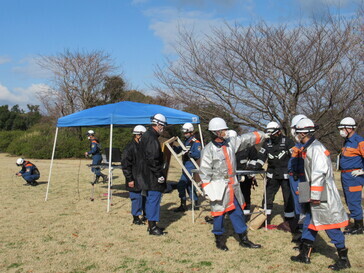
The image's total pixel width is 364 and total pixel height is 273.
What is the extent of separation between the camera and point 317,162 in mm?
4578

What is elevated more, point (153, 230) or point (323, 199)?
point (323, 199)

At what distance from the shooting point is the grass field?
5008 millimetres

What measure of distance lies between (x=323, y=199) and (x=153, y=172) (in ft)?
9.51

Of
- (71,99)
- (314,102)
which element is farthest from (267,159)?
(71,99)

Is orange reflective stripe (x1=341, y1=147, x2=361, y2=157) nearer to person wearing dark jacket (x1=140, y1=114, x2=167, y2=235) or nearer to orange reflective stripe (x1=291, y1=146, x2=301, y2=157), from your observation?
orange reflective stripe (x1=291, y1=146, x2=301, y2=157)

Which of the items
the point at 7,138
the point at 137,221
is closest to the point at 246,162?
the point at 137,221

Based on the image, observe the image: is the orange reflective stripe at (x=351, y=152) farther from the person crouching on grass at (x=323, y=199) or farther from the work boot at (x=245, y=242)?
the work boot at (x=245, y=242)

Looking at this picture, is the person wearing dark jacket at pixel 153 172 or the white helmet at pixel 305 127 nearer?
→ the white helmet at pixel 305 127

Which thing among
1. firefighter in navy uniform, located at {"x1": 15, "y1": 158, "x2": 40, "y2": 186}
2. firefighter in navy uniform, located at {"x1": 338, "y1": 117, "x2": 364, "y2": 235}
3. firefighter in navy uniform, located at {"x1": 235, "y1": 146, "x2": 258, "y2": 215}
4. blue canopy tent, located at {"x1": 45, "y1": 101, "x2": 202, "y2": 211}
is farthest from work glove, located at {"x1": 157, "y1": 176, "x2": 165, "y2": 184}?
firefighter in navy uniform, located at {"x1": 15, "y1": 158, "x2": 40, "y2": 186}

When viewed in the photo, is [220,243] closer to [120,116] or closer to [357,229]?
[357,229]

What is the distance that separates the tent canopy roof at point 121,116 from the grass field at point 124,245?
205 cm

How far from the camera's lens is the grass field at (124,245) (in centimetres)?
501

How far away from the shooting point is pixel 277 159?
6.50 metres

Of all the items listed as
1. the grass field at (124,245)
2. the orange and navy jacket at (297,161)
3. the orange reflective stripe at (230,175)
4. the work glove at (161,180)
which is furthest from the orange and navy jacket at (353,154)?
the work glove at (161,180)
